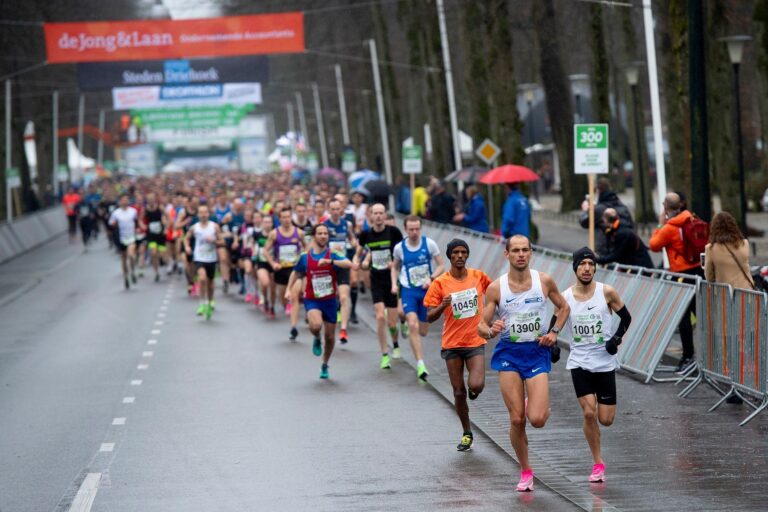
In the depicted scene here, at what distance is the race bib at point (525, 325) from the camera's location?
1044 cm

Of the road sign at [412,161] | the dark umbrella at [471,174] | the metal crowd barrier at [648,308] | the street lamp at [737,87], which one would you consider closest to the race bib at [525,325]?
the metal crowd barrier at [648,308]

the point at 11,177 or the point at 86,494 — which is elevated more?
the point at 11,177

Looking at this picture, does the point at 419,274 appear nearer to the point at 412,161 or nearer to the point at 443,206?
the point at 443,206

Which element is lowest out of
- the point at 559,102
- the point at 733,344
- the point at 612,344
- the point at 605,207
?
the point at 733,344

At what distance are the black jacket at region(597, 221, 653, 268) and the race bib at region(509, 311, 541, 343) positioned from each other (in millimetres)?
7186

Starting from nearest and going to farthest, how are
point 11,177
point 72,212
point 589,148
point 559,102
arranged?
point 589,148 < point 559,102 < point 72,212 < point 11,177

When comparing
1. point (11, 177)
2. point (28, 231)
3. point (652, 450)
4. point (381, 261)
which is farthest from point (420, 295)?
point (11, 177)

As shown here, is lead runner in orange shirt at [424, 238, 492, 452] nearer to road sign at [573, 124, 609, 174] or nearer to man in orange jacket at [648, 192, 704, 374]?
man in orange jacket at [648, 192, 704, 374]

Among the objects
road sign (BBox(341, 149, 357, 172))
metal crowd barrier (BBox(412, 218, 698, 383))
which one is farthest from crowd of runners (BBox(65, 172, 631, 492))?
road sign (BBox(341, 149, 357, 172))

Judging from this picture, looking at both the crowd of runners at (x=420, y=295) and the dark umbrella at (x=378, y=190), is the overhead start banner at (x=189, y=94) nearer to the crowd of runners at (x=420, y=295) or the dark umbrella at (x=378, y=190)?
the dark umbrella at (x=378, y=190)

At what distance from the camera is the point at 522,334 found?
411 inches

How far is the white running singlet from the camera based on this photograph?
34.4ft

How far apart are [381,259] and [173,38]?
125 feet

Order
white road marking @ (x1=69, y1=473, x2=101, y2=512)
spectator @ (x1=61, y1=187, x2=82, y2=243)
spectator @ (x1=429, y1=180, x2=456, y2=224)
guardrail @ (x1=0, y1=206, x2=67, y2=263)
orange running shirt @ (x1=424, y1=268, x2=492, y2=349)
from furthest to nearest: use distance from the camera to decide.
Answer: spectator @ (x1=61, y1=187, x2=82, y2=243)
guardrail @ (x1=0, y1=206, x2=67, y2=263)
spectator @ (x1=429, y1=180, x2=456, y2=224)
orange running shirt @ (x1=424, y1=268, x2=492, y2=349)
white road marking @ (x1=69, y1=473, x2=101, y2=512)
